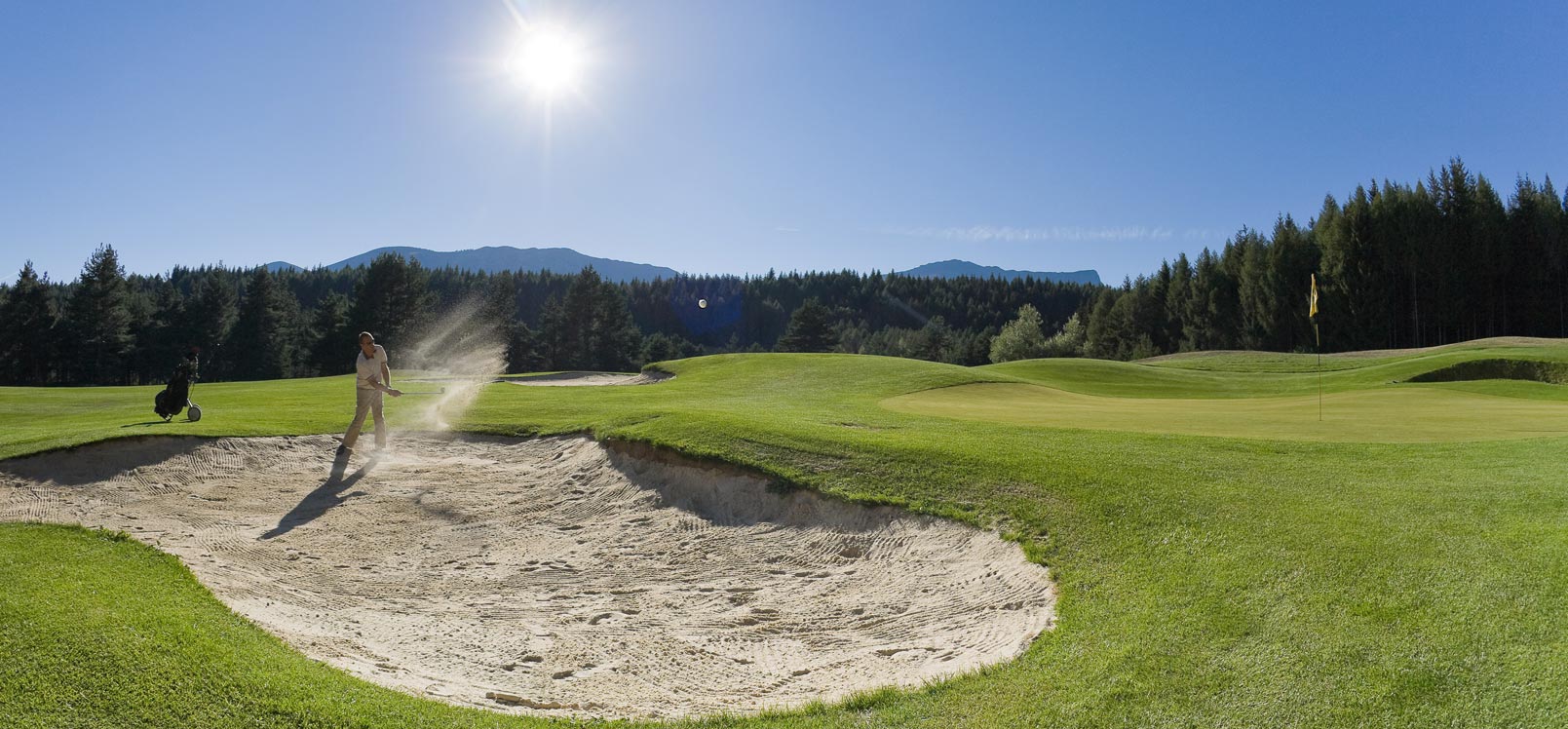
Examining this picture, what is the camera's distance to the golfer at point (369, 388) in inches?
521

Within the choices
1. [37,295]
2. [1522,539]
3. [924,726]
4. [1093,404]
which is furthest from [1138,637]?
[37,295]

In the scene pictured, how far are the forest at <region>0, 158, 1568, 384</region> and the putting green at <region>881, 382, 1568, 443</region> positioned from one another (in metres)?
29.9

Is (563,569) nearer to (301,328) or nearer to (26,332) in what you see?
(26,332)

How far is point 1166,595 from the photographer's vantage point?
582 centimetres

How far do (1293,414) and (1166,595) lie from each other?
14.5 meters

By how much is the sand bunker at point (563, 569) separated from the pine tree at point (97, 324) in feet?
230

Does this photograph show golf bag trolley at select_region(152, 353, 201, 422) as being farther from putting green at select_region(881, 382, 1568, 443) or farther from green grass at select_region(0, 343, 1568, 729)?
putting green at select_region(881, 382, 1568, 443)

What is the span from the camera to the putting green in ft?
43.3

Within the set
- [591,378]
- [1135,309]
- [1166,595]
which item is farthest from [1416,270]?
[1166,595]

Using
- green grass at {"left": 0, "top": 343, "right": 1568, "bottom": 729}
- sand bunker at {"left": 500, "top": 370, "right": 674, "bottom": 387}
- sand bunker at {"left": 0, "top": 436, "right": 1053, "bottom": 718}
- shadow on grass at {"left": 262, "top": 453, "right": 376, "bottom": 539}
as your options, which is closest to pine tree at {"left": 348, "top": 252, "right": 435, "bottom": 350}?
sand bunker at {"left": 500, "top": 370, "right": 674, "bottom": 387}

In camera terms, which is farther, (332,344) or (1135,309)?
(1135,309)

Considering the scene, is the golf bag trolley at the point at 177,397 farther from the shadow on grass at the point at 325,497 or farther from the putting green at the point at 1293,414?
the putting green at the point at 1293,414

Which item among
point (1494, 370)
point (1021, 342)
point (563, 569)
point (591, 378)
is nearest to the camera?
point (563, 569)

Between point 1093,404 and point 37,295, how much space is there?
267 feet
